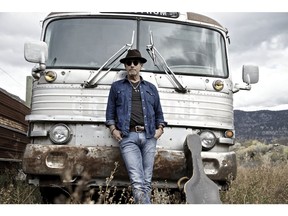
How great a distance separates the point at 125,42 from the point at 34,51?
1.17 metres

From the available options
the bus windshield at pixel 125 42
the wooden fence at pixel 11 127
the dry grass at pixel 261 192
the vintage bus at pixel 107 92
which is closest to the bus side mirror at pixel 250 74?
the vintage bus at pixel 107 92

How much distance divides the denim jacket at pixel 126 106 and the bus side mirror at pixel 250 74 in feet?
5.62

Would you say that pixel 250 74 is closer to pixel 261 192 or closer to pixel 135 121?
pixel 261 192

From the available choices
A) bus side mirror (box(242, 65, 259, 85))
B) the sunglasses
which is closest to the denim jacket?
the sunglasses

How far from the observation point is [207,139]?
228 inches

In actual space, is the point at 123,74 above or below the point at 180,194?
above

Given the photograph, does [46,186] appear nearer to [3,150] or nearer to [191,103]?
[191,103]

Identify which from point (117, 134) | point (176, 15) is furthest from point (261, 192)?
point (176, 15)

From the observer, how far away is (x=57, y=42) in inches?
236

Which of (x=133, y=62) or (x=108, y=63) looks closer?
(x=133, y=62)

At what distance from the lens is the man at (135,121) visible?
5.11 metres
